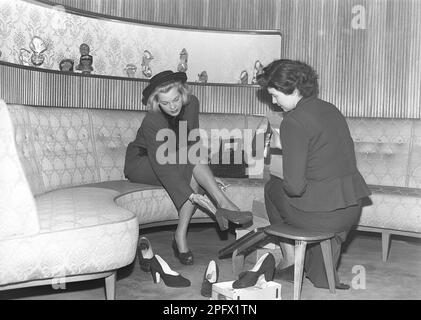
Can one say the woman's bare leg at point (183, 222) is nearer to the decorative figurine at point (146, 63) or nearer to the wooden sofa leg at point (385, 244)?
the wooden sofa leg at point (385, 244)

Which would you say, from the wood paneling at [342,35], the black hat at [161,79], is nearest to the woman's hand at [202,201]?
the black hat at [161,79]

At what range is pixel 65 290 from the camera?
10.6 feet

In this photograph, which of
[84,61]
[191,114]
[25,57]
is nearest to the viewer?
[191,114]

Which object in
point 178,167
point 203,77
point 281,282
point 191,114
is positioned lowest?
point 281,282

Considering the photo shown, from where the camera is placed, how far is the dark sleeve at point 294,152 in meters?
2.86

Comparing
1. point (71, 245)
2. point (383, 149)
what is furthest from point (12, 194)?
point (383, 149)

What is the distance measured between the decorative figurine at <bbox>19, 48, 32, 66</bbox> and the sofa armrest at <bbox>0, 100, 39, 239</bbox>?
2364 mm

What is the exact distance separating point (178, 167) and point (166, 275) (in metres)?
0.91

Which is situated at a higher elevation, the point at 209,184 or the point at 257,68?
the point at 257,68

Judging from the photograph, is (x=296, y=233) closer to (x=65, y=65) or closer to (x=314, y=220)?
(x=314, y=220)

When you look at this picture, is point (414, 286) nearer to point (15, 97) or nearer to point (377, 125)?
point (377, 125)

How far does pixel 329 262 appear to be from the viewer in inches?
124
